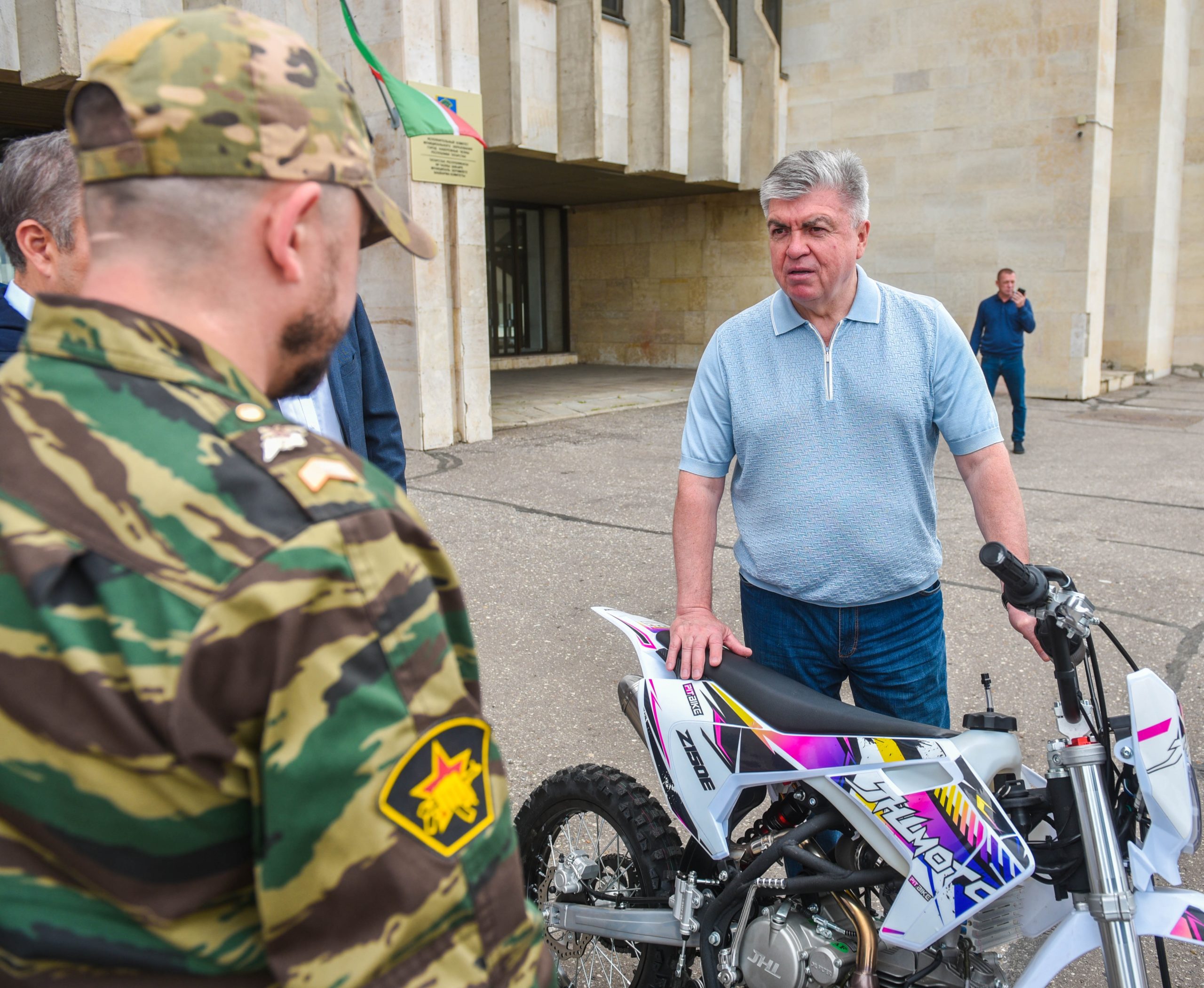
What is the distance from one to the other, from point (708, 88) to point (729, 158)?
1.05 metres

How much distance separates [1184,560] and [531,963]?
6.32 meters

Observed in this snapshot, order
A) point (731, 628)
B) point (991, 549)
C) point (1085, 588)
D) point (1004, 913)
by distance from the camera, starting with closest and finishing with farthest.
Answer: point (991, 549) < point (1004, 913) < point (731, 628) < point (1085, 588)

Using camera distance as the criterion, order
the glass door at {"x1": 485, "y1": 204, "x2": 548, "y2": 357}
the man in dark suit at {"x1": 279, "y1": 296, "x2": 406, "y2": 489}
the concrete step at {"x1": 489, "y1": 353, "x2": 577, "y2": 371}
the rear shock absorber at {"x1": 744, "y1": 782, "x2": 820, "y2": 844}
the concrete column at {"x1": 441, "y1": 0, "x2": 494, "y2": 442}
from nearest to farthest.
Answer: the rear shock absorber at {"x1": 744, "y1": 782, "x2": 820, "y2": 844}, the man in dark suit at {"x1": 279, "y1": 296, "x2": 406, "y2": 489}, the concrete column at {"x1": 441, "y1": 0, "x2": 494, "y2": 442}, the concrete step at {"x1": 489, "y1": 353, "x2": 577, "y2": 371}, the glass door at {"x1": 485, "y1": 204, "x2": 548, "y2": 357}

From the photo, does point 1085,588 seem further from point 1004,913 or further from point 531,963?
point 531,963

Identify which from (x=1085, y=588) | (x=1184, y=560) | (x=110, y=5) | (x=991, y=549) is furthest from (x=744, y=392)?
(x=110, y=5)

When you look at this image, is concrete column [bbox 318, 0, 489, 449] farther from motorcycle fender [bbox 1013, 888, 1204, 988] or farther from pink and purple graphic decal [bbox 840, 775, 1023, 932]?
motorcycle fender [bbox 1013, 888, 1204, 988]

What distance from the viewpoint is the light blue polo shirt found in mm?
2385

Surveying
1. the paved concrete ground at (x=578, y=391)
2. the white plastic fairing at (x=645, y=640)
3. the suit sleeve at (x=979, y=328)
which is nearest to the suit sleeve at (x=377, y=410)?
the white plastic fairing at (x=645, y=640)

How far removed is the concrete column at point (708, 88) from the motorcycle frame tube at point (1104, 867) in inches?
573

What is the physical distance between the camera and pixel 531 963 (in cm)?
91

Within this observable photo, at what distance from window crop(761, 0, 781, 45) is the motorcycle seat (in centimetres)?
1647

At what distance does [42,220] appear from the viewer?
2062 millimetres

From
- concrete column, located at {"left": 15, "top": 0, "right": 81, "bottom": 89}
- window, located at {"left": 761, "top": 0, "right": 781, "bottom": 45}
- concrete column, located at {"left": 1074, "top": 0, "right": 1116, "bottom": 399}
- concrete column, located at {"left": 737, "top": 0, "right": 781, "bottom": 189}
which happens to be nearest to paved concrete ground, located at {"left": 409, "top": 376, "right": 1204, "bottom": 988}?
concrete column, located at {"left": 1074, "top": 0, "right": 1116, "bottom": 399}

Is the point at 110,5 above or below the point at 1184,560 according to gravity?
above
